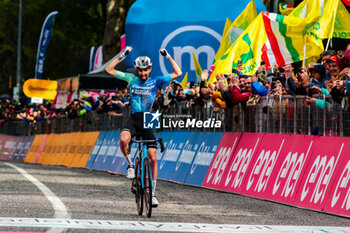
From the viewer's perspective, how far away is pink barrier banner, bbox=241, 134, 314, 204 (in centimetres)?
1383

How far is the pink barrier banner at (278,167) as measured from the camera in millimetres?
13828

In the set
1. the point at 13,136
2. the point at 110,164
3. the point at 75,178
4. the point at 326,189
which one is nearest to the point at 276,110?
the point at 326,189

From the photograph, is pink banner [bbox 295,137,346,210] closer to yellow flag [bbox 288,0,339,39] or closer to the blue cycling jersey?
the blue cycling jersey

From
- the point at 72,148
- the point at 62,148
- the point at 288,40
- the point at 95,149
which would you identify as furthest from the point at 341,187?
the point at 62,148

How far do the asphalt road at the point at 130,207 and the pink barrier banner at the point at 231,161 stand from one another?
0.28m

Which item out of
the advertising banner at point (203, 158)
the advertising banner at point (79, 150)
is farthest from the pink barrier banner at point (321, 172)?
the advertising banner at point (79, 150)

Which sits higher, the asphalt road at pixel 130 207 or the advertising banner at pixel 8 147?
the asphalt road at pixel 130 207

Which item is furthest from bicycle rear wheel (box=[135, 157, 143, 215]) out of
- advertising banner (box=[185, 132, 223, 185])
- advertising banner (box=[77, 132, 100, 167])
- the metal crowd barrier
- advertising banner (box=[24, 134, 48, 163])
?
advertising banner (box=[24, 134, 48, 163])

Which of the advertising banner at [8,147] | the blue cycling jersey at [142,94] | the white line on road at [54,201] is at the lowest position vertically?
the advertising banner at [8,147]

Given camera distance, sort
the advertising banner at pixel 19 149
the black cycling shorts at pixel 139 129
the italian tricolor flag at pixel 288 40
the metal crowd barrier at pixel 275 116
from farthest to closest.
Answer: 1. the advertising banner at pixel 19 149
2. the italian tricolor flag at pixel 288 40
3. the metal crowd barrier at pixel 275 116
4. the black cycling shorts at pixel 139 129

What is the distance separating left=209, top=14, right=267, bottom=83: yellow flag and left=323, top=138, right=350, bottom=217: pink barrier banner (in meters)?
6.04

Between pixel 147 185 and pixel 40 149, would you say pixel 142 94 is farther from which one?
pixel 40 149

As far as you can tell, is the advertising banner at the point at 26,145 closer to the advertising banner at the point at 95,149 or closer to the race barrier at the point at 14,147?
the race barrier at the point at 14,147

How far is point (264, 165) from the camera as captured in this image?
1505cm
